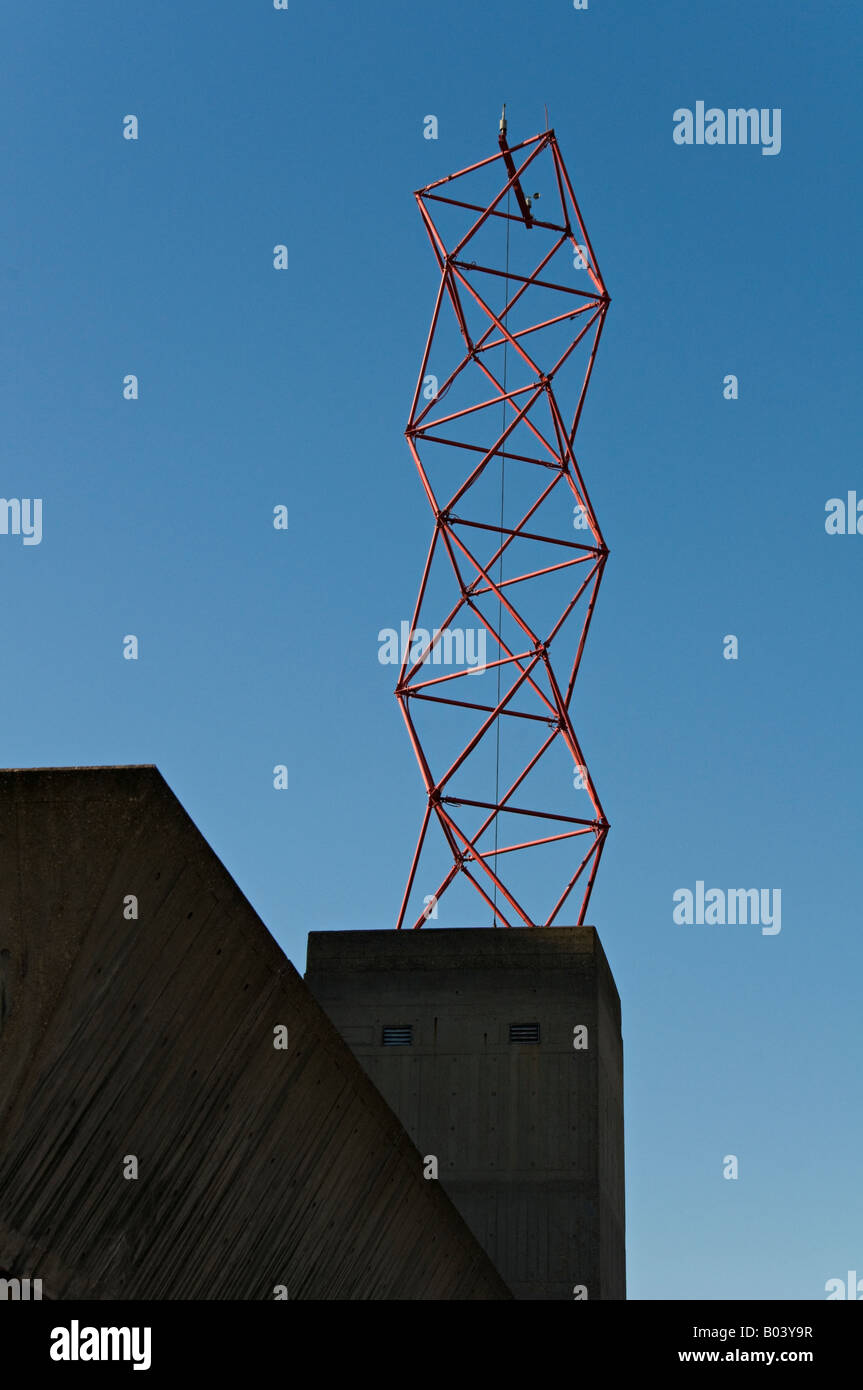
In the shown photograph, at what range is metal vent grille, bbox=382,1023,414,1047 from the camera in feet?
106

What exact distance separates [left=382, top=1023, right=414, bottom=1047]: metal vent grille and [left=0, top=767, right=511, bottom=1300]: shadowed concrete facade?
1421 cm

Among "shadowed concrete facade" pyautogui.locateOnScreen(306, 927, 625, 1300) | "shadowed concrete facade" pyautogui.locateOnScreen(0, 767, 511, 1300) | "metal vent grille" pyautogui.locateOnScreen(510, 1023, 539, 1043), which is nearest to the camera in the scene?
"shadowed concrete facade" pyautogui.locateOnScreen(0, 767, 511, 1300)

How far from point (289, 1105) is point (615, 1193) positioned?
58.9ft

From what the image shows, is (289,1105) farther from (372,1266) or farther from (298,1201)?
(372,1266)

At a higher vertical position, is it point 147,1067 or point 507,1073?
point 507,1073

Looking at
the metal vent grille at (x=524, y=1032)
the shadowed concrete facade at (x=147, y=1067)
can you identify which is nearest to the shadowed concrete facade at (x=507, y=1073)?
the metal vent grille at (x=524, y=1032)

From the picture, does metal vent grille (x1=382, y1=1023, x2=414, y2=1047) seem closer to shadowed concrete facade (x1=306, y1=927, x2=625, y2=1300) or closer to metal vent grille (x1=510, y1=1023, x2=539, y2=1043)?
shadowed concrete facade (x1=306, y1=927, x2=625, y2=1300)

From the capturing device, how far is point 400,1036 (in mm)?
32438

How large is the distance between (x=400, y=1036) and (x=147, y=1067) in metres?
18.5

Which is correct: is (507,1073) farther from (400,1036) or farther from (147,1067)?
(147,1067)

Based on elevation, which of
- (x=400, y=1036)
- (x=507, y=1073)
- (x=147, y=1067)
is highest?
(x=400, y=1036)

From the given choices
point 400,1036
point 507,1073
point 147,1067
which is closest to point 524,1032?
point 507,1073

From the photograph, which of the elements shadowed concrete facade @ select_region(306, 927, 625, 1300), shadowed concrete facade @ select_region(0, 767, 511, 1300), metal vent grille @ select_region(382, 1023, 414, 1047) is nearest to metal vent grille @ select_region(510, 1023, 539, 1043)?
shadowed concrete facade @ select_region(306, 927, 625, 1300)
